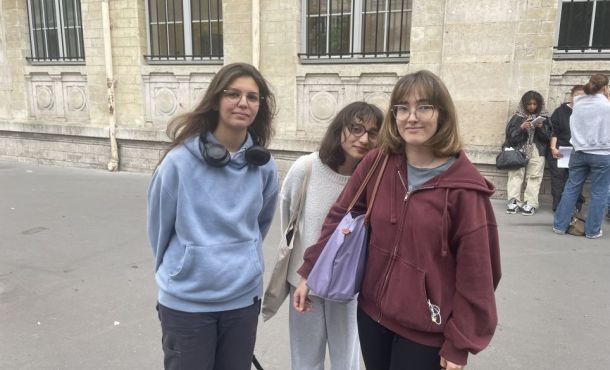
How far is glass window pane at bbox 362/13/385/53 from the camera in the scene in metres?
7.98

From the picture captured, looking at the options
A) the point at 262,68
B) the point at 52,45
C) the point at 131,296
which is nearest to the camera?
the point at 131,296

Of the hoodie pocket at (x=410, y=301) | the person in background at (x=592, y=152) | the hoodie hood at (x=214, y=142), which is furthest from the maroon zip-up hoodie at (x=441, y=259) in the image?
the person in background at (x=592, y=152)

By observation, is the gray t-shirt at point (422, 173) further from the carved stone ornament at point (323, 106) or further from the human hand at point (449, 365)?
the carved stone ornament at point (323, 106)

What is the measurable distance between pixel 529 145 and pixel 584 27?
1.92 meters

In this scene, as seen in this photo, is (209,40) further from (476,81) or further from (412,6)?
(476,81)

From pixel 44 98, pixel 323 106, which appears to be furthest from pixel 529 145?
pixel 44 98

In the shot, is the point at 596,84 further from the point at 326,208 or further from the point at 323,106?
the point at 326,208

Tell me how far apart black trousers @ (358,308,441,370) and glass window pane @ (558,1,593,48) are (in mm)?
6465

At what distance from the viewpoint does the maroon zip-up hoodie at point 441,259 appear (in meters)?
1.71

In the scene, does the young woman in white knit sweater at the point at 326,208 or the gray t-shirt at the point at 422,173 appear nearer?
the gray t-shirt at the point at 422,173

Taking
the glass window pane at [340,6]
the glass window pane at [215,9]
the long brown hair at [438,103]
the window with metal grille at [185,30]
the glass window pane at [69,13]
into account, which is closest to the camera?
the long brown hair at [438,103]

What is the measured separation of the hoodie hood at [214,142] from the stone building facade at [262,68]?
5.81 metres

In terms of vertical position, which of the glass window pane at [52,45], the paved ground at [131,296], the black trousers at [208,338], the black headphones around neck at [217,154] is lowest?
the paved ground at [131,296]

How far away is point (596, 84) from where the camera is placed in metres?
5.61
